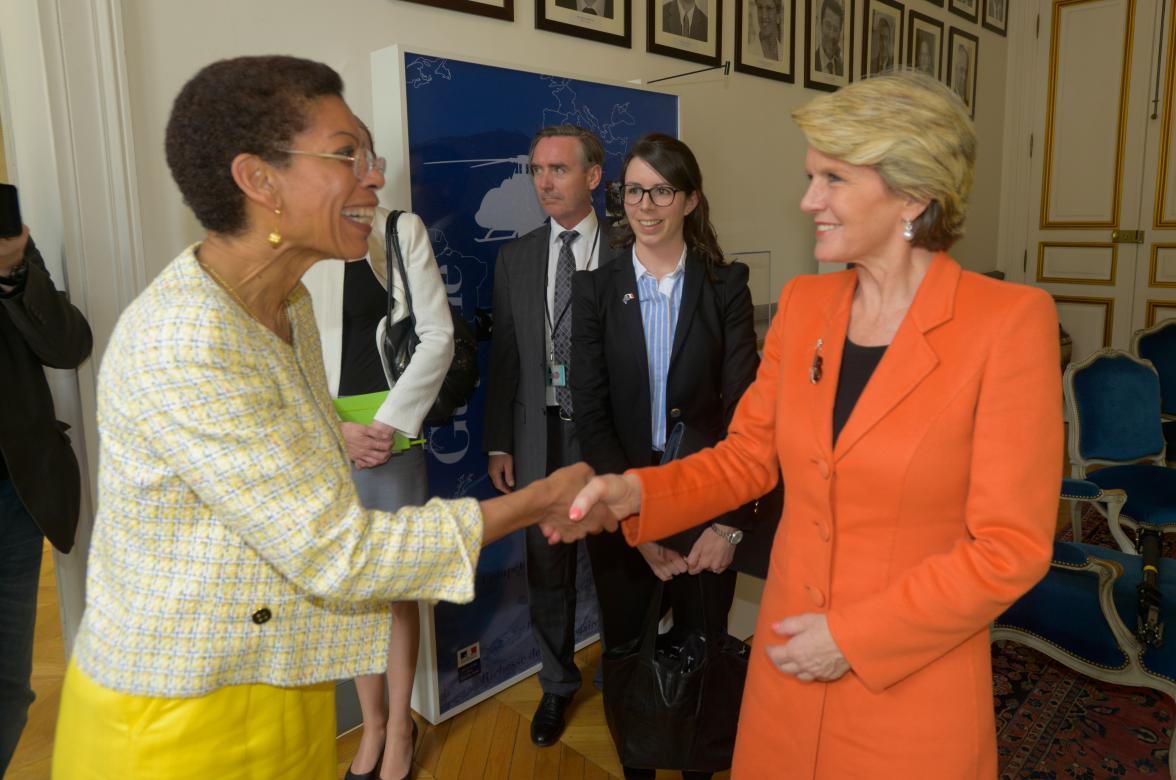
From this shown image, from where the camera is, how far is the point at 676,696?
2004 millimetres

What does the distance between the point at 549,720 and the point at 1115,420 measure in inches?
120

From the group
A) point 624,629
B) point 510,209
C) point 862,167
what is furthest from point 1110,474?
point 862,167

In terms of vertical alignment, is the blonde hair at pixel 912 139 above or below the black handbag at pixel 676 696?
above

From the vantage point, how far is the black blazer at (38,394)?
6.15ft

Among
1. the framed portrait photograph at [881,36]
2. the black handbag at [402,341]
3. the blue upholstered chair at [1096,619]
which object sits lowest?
the blue upholstered chair at [1096,619]

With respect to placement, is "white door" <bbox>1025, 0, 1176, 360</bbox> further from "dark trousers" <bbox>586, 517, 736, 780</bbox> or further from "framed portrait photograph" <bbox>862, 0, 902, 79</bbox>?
"dark trousers" <bbox>586, 517, 736, 780</bbox>

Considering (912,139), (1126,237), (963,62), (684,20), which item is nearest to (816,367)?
(912,139)

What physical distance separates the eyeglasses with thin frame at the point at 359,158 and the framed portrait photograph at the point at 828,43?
12.8 feet

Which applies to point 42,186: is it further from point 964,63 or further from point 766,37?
point 964,63

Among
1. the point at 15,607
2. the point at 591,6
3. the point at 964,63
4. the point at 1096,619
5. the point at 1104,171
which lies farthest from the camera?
the point at 1104,171

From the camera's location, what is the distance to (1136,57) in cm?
639

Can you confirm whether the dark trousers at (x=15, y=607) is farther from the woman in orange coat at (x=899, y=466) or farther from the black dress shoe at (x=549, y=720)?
the woman in orange coat at (x=899, y=466)

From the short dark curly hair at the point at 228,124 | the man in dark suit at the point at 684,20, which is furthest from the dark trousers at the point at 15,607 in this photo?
the man in dark suit at the point at 684,20

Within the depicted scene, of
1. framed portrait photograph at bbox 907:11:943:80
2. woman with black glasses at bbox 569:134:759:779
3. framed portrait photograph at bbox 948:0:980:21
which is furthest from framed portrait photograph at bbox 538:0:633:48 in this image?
framed portrait photograph at bbox 948:0:980:21
